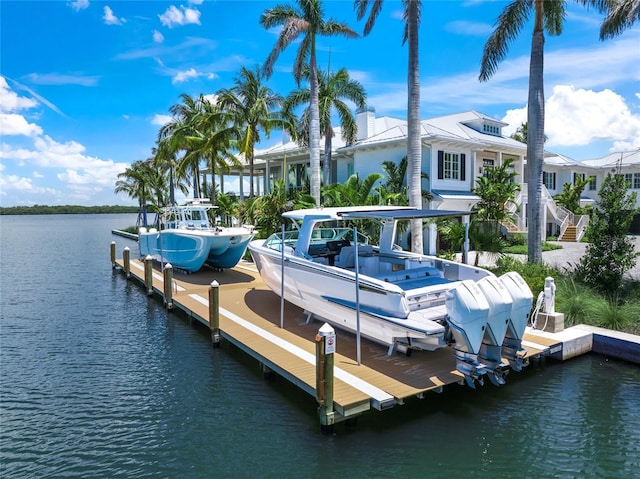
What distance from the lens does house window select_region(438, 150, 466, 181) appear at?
22.7 meters

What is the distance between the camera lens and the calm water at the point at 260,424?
581 cm

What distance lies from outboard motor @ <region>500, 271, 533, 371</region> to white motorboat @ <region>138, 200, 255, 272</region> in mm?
10987

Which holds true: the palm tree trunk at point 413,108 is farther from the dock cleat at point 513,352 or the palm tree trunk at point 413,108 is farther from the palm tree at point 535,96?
the dock cleat at point 513,352

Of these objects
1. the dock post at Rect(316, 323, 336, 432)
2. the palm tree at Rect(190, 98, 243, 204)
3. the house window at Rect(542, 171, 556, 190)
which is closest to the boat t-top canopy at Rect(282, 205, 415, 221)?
the dock post at Rect(316, 323, 336, 432)

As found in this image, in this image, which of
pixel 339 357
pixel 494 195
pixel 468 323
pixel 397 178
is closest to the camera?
pixel 468 323

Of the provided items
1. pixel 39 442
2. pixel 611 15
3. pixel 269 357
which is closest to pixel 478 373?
pixel 269 357

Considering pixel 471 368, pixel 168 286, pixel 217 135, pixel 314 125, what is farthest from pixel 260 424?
pixel 217 135

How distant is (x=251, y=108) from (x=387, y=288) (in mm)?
19896

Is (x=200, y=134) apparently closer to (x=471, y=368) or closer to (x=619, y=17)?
(x=619, y=17)

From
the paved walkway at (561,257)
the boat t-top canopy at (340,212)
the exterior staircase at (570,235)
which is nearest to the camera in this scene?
the boat t-top canopy at (340,212)

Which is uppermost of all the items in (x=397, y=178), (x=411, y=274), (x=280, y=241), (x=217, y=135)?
(x=217, y=135)

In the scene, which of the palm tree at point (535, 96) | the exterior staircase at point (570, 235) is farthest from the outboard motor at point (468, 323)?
the exterior staircase at point (570, 235)

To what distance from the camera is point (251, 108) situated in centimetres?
2512

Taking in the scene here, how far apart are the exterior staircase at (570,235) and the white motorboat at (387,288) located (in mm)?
21421
